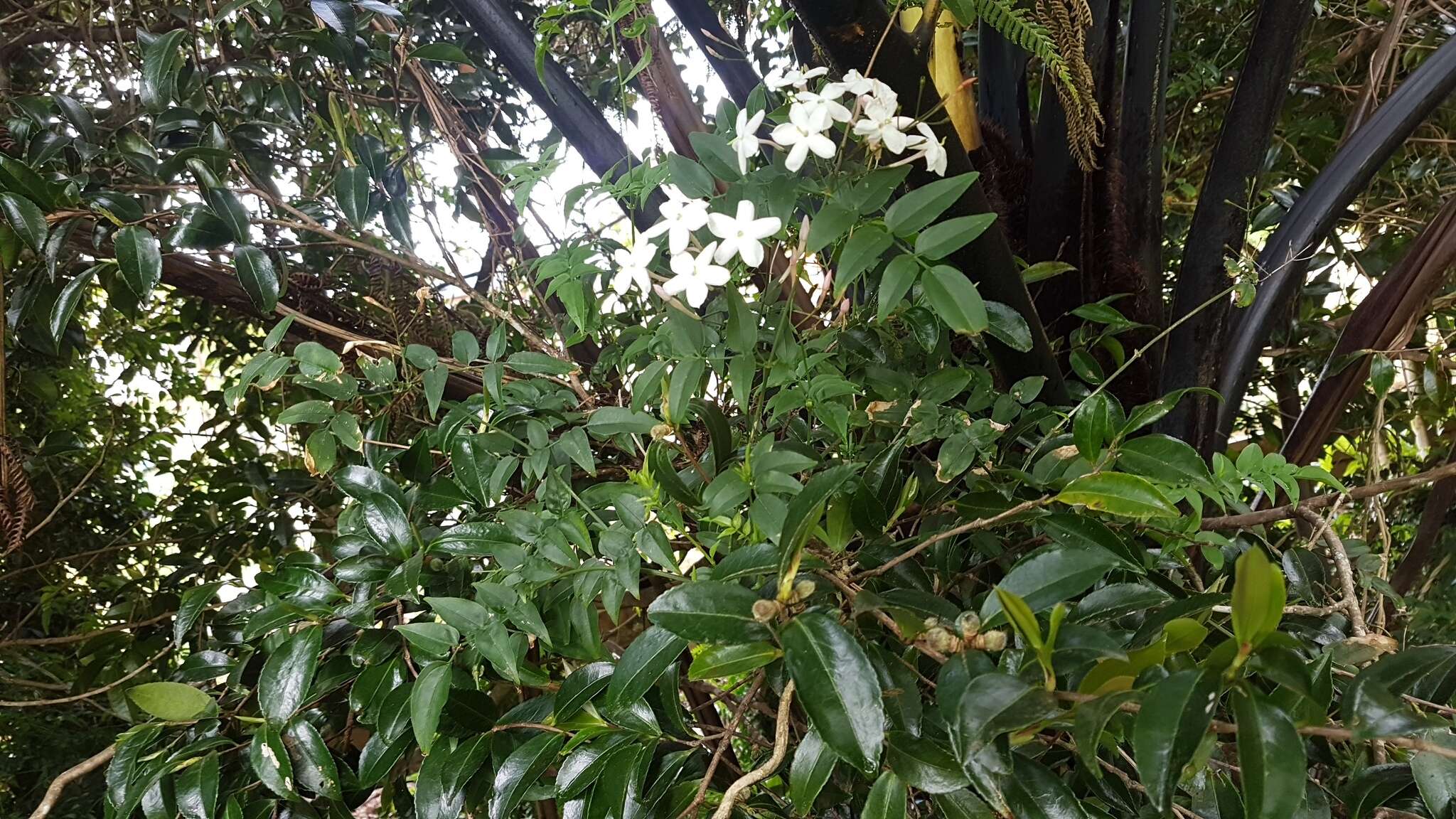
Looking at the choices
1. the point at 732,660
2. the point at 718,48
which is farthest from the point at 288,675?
the point at 718,48

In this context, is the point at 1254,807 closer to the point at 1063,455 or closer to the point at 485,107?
the point at 1063,455

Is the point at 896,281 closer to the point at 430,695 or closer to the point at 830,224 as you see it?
the point at 830,224

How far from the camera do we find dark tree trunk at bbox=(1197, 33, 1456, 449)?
2.26 feet

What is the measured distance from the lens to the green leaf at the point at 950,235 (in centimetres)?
37

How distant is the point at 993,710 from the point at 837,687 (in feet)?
0.18

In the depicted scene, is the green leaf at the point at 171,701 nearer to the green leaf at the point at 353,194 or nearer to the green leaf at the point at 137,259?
the green leaf at the point at 137,259

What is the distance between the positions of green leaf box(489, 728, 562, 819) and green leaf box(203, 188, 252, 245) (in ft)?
1.46

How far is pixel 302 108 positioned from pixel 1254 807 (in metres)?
0.95

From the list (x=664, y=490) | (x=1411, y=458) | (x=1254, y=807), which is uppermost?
(x=664, y=490)

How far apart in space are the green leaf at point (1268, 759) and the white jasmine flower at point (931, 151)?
11.2 inches

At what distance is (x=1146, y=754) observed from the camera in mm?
234

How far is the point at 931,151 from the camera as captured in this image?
0.42 m

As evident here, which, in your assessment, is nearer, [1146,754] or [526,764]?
[1146,754]

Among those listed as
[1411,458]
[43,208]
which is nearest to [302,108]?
[43,208]
